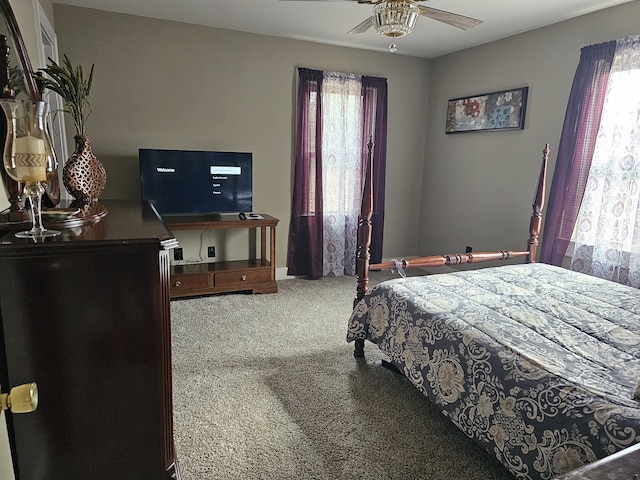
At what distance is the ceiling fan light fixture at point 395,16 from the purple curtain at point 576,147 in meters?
1.89

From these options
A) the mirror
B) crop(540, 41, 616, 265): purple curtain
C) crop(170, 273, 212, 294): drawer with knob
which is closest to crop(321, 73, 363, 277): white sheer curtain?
crop(170, 273, 212, 294): drawer with knob

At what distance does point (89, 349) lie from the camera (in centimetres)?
125

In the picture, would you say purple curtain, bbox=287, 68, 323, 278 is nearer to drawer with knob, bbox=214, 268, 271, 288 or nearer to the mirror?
drawer with knob, bbox=214, 268, 271, 288

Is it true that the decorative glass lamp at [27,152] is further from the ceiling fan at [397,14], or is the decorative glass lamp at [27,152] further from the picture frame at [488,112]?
the picture frame at [488,112]

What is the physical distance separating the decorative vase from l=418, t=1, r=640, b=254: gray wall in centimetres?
351

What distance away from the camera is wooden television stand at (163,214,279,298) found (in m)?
3.75

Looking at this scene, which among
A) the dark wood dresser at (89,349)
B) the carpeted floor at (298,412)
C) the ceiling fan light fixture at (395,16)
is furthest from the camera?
the ceiling fan light fixture at (395,16)

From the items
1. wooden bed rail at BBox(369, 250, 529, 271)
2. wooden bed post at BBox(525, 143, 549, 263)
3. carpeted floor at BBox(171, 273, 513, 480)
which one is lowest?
carpeted floor at BBox(171, 273, 513, 480)

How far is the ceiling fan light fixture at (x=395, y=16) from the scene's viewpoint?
2035mm

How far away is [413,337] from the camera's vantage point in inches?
85.3

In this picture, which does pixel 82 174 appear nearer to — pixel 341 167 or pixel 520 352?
pixel 520 352

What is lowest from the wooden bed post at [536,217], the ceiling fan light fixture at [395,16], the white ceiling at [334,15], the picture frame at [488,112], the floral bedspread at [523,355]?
the floral bedspread at [523,355]

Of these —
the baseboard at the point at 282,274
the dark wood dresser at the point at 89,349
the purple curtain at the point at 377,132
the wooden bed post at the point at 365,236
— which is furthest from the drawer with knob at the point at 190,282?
the dark wood dresser at the point at 89,349

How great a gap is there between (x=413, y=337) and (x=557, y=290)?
988 millimetres
